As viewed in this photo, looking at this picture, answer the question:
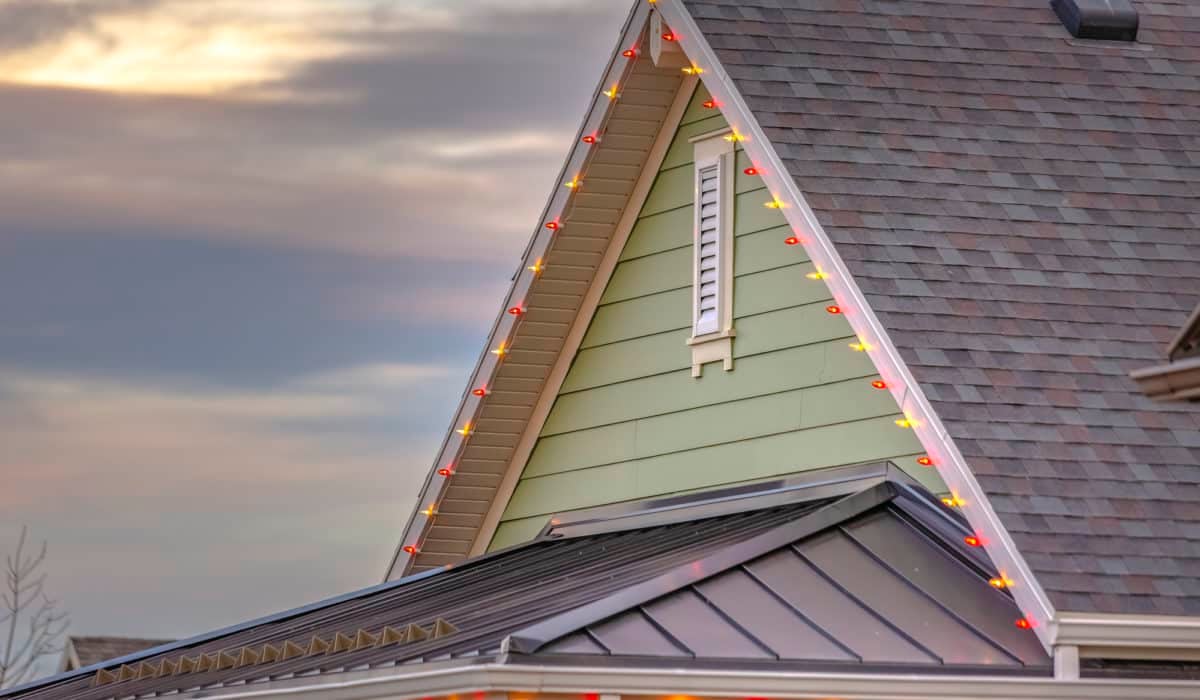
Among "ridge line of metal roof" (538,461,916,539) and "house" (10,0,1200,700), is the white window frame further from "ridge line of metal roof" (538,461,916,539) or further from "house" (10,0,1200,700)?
"ridge line of metal roof" (538,461,916,539)

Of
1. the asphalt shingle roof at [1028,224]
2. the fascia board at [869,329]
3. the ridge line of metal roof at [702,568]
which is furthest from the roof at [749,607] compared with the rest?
the asphalt shingle roof at [1028,224]

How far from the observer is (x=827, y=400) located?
1272cm

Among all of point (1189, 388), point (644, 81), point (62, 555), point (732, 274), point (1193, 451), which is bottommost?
point (1189, 388)

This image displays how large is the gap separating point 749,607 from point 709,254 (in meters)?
4.04

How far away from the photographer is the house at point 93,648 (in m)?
32.9

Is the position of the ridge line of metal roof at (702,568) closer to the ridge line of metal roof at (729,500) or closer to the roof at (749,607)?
the roof at (749,607)

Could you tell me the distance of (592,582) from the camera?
11.6 meters

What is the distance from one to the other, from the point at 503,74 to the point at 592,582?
16.8 metres

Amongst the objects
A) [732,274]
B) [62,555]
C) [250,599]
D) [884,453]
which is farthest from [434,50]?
[884,453]

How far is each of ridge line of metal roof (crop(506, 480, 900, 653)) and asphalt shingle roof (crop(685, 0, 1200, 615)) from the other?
1.08m

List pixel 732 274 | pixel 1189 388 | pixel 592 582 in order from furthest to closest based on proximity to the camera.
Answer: pixel 732 274
pixel 592 582
pixel 1189 388

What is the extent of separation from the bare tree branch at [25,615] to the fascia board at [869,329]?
19784 millimetres

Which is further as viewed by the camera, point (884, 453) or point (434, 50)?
point (434, 50)

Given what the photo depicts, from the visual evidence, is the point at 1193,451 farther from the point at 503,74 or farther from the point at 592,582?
the point at 503,74
